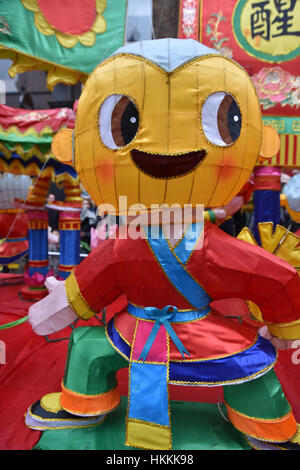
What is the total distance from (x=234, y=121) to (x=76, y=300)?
96 cm

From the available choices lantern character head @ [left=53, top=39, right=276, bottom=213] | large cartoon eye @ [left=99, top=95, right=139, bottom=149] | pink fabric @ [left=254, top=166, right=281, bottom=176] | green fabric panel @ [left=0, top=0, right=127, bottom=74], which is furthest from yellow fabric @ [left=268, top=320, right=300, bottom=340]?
pink fabric @ [left=254, top=166, right=281, bottom=176]

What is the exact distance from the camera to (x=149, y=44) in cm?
124

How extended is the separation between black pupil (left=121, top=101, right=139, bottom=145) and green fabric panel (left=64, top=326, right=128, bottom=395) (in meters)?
0.85

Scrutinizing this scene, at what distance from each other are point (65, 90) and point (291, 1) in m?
8.25

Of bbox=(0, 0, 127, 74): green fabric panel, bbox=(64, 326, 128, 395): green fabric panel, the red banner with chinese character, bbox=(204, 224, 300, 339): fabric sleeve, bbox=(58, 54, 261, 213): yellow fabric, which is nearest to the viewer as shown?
bbox=(58, 54, 261, 213): yellow fabric

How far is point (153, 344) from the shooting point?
1296mm

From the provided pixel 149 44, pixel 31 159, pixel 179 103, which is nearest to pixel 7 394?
pixel 179 103

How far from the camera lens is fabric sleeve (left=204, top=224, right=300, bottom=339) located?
1.28 meters

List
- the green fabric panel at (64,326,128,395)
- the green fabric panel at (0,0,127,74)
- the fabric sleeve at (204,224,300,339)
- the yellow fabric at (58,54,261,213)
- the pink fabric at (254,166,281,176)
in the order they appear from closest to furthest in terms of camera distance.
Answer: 1. the yellow fabric at (58,54,261,213)
2. the fabric sleeve at (204,224,300,339)
3. the green fabric panel at (64,326,128,395)
4. the green fabric panel at (0,0,127,74)
5. the pink fabric at (254,166,281,176)

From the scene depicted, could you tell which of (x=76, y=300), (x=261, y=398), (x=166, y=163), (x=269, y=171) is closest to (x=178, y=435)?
(x=261, y=398)

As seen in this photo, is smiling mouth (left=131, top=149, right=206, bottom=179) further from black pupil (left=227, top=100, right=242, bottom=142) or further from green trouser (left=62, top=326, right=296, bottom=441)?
green trouser (left=62, top=326, right=296, bottom=441)

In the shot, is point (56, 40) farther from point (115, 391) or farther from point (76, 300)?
point (115, 391)

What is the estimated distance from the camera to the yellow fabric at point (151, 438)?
1222 millimetres

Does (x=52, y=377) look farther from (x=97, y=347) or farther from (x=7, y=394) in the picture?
(x=97, y=347)
